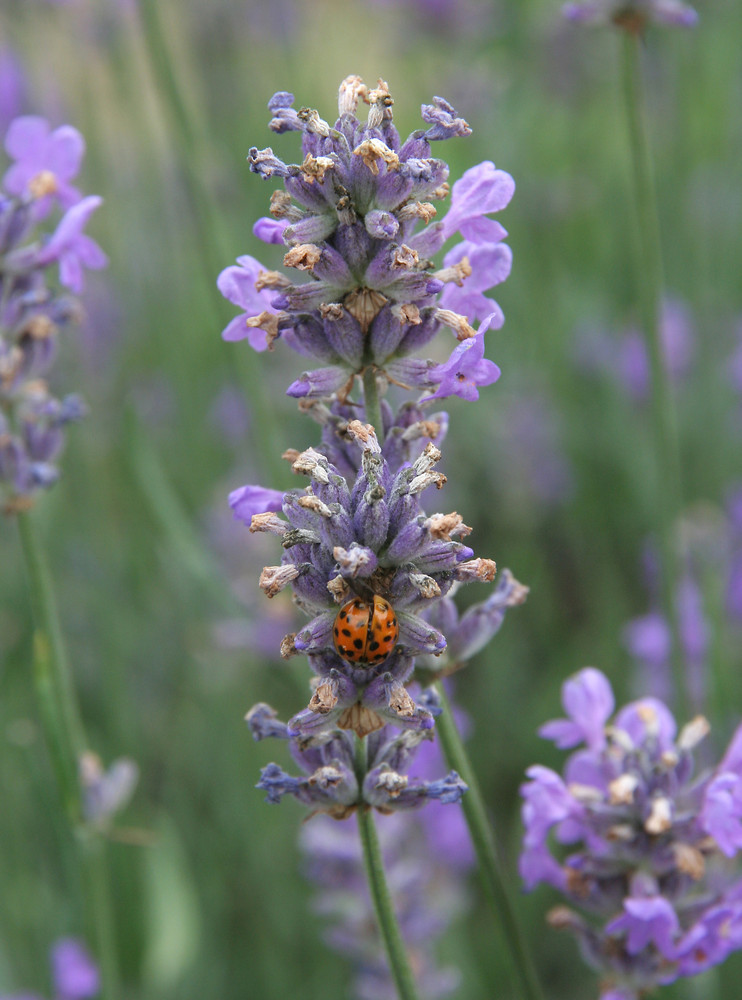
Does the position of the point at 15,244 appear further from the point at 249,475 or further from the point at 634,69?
the point at 249,475

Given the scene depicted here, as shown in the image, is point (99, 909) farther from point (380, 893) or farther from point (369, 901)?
point (380, 893)

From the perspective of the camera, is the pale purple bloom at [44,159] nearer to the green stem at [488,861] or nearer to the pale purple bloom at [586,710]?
the green stem at [488,861]

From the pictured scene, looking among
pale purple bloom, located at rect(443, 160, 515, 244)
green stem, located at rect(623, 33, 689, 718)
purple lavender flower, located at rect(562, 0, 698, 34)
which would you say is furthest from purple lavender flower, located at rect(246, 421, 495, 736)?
purple lavender flower, located at rect(562, 0, 698, 34)

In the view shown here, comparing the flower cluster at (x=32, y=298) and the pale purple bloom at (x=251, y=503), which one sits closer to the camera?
the pale purple bloom at (x=251, y=503)

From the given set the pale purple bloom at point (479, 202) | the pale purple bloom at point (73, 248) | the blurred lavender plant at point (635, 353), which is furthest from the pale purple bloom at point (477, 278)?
Answer: the blurred lavender plant at point (635, 353)

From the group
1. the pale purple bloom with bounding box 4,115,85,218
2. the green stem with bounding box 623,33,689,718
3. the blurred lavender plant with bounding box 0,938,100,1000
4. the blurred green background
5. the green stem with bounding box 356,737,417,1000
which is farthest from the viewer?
the blurred green background

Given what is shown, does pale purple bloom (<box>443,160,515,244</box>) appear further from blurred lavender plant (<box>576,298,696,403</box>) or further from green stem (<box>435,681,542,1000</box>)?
blurred lavender plant (<box>576,298,696,403</box>)

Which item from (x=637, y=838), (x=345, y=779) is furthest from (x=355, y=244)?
(x=637, y=838)
